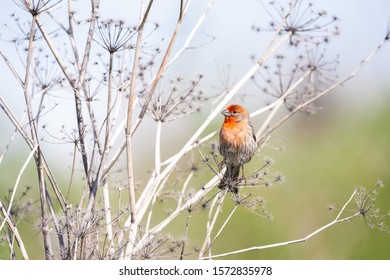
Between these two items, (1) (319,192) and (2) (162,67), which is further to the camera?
(1) (319,192)

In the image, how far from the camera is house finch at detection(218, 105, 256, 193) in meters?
7.86

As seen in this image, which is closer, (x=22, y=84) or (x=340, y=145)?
(x=22, y=84)

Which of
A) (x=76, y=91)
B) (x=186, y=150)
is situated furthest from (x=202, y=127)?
(x=76, y=91)

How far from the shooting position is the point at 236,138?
26.3 ft

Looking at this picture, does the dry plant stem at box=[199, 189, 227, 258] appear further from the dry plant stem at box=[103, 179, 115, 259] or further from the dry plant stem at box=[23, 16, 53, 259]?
the dry plant stem at box=[23, 16, 53, 259]

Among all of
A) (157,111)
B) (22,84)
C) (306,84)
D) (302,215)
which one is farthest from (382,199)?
(22,84)

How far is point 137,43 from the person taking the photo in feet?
19.3

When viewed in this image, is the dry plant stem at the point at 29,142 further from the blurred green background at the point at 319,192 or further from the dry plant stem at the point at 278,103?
the blurred green background at the point at 319,192

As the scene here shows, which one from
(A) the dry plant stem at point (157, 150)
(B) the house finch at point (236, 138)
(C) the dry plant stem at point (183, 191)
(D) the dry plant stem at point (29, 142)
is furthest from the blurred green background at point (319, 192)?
(D) the dry plant stem at point (29, 142)

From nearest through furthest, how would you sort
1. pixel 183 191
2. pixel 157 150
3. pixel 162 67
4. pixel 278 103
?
1. pixel 162 67
2. pixel 157 150
3. pixel 183 191
4. pixel 278 103

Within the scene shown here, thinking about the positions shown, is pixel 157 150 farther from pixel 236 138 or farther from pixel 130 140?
pixel 236 138

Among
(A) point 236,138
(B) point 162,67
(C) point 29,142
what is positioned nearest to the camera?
(B) point 162,67
